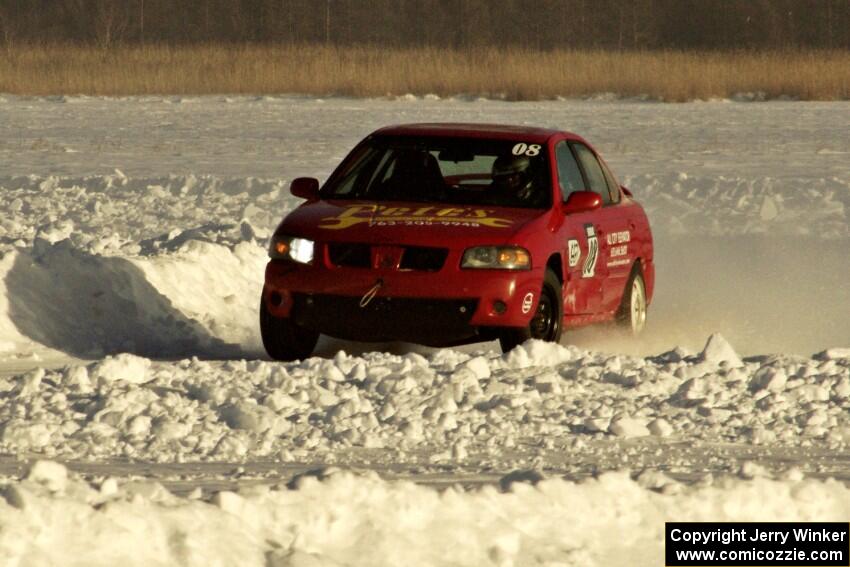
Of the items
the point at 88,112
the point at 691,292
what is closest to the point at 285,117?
the point at 88,112

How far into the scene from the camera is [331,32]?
287 feet

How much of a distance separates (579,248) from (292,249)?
66.7 inches

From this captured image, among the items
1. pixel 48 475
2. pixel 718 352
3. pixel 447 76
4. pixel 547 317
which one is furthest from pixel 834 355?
pixel 447 76

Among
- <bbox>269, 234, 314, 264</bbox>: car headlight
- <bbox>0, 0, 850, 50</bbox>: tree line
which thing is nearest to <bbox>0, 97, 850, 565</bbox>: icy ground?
<bbox>269, 234, 314, 264</bbox>: car headlight

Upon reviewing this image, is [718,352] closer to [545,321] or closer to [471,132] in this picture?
[545,321]

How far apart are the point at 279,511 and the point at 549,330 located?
15.1 ft

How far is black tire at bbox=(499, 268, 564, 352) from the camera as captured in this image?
10188mm

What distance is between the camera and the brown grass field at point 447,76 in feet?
124

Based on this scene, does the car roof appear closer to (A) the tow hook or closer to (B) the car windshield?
(B) the car windshield

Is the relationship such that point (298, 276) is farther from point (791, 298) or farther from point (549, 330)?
point (791, 298)

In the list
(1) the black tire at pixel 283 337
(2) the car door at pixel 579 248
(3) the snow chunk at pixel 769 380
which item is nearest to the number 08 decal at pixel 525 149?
(2) the car door at pixel 579 248

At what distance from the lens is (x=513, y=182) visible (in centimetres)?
1079

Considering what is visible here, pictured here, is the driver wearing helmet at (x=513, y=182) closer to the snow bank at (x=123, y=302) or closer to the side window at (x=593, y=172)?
the side window at (x=593, y=172)

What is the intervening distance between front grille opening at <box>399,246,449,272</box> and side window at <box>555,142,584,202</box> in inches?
53.1
